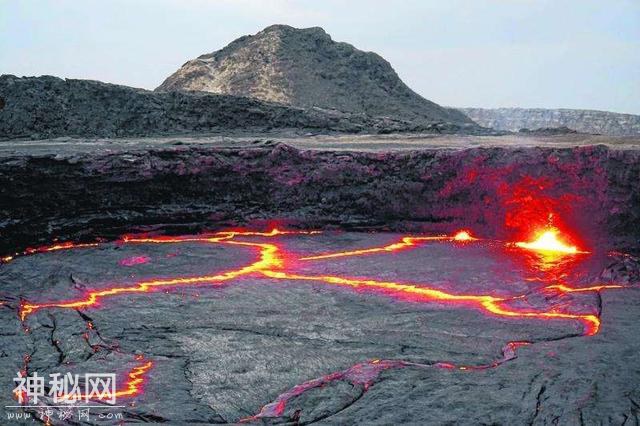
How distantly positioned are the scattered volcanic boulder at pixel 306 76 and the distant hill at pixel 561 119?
14.9 ft

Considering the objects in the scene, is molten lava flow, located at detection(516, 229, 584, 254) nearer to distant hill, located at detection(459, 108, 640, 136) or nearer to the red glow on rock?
the red glow on rock

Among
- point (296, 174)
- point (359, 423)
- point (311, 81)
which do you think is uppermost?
point (311, 81)

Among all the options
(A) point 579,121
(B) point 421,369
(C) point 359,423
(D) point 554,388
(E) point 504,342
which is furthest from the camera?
(A) point 579,121

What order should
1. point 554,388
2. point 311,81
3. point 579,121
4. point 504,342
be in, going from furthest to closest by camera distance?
point 579,121 < point 311,81 < point 504,342 < point 554,388

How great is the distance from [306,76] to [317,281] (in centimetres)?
1134

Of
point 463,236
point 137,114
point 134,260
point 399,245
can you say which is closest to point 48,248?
point 134,260

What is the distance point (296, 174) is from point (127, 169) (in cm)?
158

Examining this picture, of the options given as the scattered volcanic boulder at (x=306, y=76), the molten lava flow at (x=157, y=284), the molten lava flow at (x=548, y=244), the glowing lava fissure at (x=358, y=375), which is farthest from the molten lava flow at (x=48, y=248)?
the scattered volcanic boulder at (x=306, y=76)

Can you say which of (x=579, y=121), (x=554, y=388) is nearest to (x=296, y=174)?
(x=554, y=388)

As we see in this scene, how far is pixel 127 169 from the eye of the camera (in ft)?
21.0

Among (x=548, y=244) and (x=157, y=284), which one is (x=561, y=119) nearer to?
(x=548, y=244)

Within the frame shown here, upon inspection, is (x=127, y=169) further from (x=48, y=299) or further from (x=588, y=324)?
(x=588, y=324)

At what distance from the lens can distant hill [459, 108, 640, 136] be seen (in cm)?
2017

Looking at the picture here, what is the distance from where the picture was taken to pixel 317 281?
4.96 m
